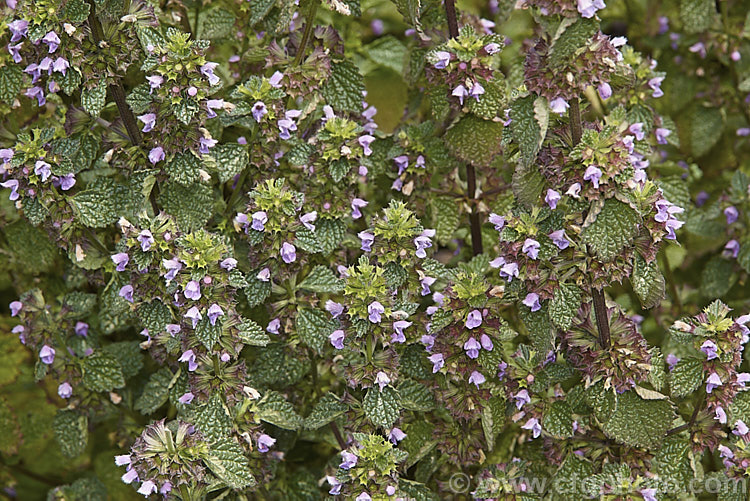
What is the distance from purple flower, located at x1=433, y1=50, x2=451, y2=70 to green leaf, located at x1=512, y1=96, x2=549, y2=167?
0.43m

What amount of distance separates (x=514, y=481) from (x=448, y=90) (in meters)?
1.21

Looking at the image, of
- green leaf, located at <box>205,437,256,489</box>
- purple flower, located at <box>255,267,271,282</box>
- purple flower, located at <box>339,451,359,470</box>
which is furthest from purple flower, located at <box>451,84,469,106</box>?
green leaf, located at <box>205,437,256,489</box>

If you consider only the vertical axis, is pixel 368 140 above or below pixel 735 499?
above

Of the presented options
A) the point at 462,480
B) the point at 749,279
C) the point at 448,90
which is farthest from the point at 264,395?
the point at 749,279

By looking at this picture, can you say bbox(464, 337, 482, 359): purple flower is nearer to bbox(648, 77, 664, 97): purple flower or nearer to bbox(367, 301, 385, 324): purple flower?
bbox(367, 301, 385, 324): purple flower

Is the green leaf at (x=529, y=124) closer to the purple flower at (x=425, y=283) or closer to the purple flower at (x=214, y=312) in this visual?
the purple flower at (x=425, y=283)

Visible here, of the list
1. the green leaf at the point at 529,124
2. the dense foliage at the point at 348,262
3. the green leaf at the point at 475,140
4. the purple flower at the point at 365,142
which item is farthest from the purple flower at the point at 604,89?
the purple flower at the point at 365,142

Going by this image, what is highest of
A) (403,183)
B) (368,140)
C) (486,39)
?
(486,39)

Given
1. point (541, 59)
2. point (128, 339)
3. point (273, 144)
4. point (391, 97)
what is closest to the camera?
point (541, 59)

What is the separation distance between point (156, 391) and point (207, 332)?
1.88ft

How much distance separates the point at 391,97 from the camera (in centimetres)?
378

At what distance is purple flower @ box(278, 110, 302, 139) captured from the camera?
2.40m

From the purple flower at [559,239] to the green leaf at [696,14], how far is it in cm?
190

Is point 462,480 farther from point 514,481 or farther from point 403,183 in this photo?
point 403,183
